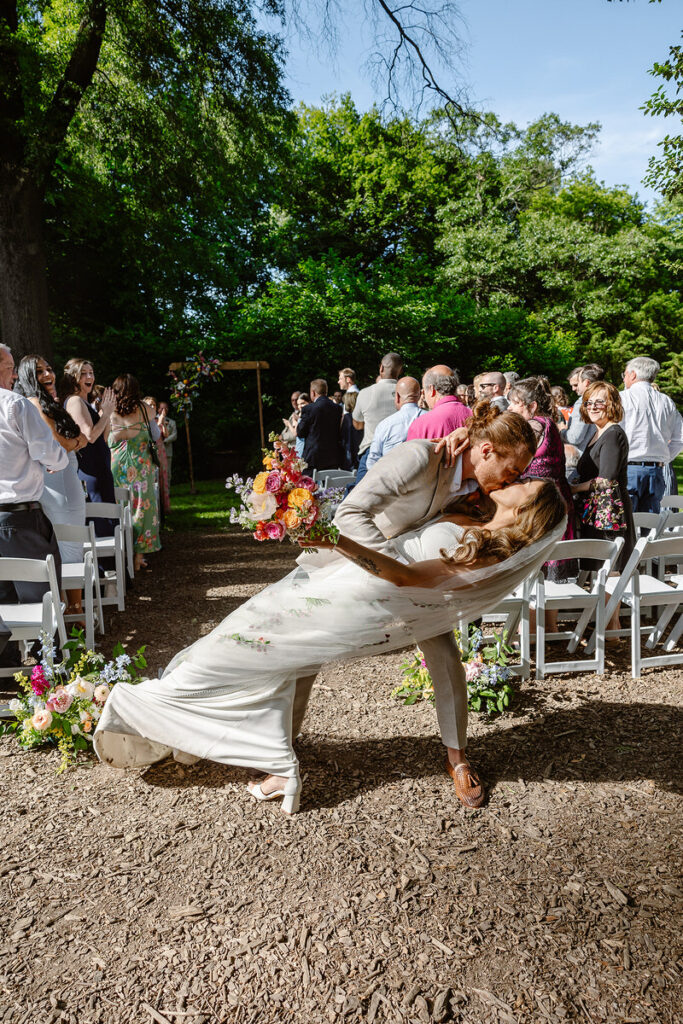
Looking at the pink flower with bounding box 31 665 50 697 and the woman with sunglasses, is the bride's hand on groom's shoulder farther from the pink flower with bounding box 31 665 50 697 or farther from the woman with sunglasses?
the woman with sunglasses

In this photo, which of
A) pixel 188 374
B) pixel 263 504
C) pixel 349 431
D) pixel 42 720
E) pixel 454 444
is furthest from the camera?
pixel 188 374

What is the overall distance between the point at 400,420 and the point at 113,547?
9.52ft

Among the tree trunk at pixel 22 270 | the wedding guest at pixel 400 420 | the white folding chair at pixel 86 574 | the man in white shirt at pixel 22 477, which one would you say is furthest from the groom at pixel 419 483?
the tree trunk at pixel 22 270

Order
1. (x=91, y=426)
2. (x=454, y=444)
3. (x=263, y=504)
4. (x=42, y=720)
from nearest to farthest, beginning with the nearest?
1. (x=454, y=444)
2. (x=263, y=504)
3. (x=42, y=720)
4. (x=91, y=426)

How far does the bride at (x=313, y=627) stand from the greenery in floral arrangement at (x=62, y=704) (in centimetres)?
38

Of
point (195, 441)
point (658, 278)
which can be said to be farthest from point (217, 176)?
point (658, 278)

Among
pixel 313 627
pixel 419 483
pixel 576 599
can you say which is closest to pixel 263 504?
pixel 313 627

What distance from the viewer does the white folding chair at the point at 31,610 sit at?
12.9 ft

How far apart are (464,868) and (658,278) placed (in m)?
25.6

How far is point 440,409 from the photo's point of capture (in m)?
5.43

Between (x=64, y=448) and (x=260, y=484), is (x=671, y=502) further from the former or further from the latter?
(x=64, y=448)

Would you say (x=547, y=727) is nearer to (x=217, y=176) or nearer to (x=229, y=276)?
(x=217, y=176)

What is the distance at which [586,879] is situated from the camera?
287 cm

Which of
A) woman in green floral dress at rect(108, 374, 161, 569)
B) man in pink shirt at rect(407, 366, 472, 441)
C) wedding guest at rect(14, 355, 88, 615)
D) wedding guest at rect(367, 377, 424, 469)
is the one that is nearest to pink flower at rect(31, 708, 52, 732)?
wedding guest at rect(14, 355, 88, 615)
